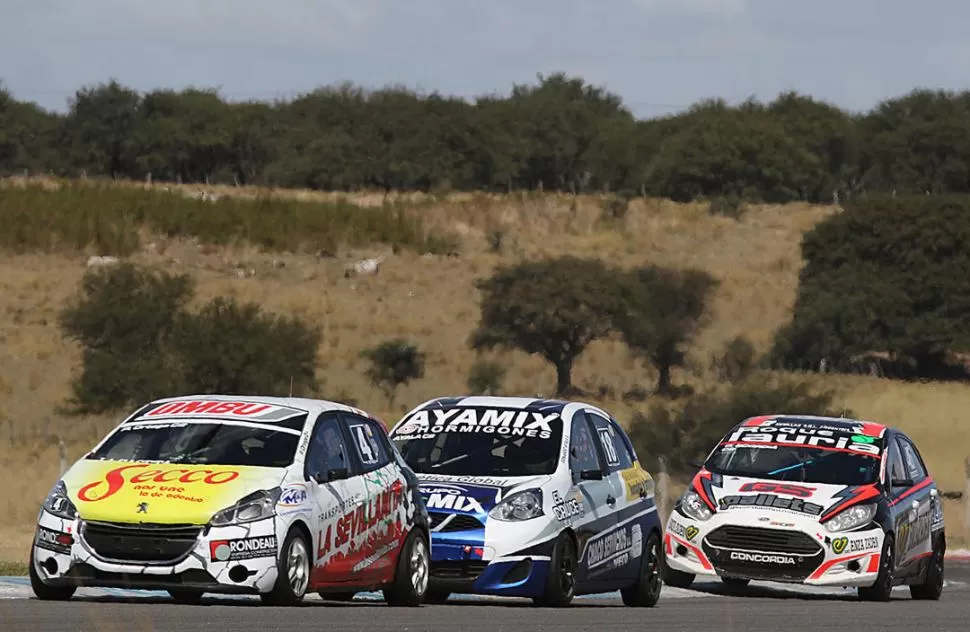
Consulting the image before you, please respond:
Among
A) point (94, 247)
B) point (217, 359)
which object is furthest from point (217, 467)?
point (94, 247)

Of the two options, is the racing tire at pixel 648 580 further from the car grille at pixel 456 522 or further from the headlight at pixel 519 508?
the car grille at pixel 456 522

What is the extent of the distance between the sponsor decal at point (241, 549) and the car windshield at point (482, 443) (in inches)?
130

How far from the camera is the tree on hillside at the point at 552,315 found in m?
52.5

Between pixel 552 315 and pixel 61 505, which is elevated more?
pixel 61 505

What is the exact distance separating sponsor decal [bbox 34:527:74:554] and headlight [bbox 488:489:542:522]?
11.6 feet

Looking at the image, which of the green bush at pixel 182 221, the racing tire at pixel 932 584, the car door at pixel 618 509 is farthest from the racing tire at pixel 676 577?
the green bush at pixel 182 221

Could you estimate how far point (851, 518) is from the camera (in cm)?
1755

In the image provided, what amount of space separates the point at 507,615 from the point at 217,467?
2262mm

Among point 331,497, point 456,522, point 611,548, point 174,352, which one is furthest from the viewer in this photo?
point 174,352

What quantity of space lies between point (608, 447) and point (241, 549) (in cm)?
494

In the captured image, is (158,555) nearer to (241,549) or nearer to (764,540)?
(241,549)

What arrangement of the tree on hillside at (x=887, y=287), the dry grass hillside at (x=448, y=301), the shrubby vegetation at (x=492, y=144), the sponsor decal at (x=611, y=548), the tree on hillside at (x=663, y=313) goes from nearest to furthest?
the sponsor decal at (x=611, y=548) < the dry grass hillside at (x=448, y=301) < the tree on hillside at (x=663, y=313) < the tree on hillside at (x=887, y=287) < the shrubby vegetation at (x=492, y=144)

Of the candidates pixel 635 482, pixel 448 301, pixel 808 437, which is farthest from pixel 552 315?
pixel 635 482

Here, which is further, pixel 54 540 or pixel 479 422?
pixel 479 422
